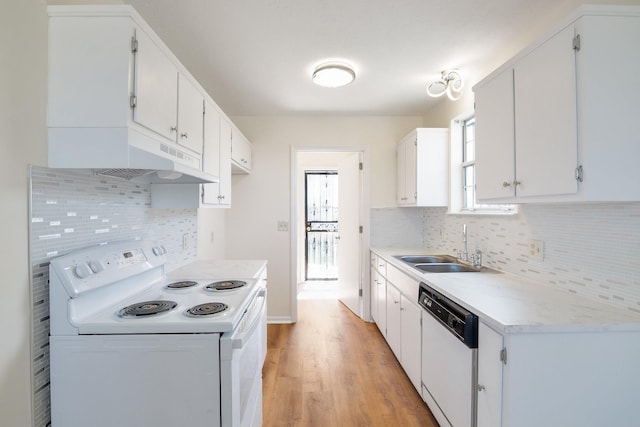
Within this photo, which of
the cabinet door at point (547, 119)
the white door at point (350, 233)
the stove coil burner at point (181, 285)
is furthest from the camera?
the white door at point (350, 233)

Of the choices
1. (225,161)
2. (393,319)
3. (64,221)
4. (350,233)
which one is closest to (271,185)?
(225,161)

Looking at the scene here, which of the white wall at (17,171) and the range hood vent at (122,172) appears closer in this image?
the white wall at (17,171)

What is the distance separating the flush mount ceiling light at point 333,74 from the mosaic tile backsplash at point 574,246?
160 cm

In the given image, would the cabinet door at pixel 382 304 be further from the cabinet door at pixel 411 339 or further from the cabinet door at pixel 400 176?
the cabinet door at pixel 400 176

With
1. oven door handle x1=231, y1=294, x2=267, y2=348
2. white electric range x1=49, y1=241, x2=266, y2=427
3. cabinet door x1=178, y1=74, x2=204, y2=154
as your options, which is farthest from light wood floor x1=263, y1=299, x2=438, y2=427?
cabinet door x1=178, y1=74, x2=204, y2=154

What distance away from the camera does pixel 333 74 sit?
7.63ft

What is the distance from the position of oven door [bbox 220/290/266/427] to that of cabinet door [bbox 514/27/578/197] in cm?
150

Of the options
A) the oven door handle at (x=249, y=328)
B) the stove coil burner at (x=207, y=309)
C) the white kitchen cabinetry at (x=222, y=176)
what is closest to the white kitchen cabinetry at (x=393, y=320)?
the oven door handle at (x=249, y=328)

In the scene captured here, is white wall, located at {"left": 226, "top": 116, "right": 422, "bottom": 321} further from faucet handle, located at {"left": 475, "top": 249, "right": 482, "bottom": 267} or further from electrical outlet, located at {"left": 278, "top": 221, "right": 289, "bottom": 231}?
faucet handle, located at {"left": 475, "top": 249, "right": 482, "bottom": 267}

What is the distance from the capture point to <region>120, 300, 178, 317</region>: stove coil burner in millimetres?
1199

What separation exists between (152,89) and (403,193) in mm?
2585

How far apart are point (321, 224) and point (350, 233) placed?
1.62 metres

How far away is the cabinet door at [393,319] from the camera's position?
2.40 m

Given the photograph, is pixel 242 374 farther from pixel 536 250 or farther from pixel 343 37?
pixel 343 37
